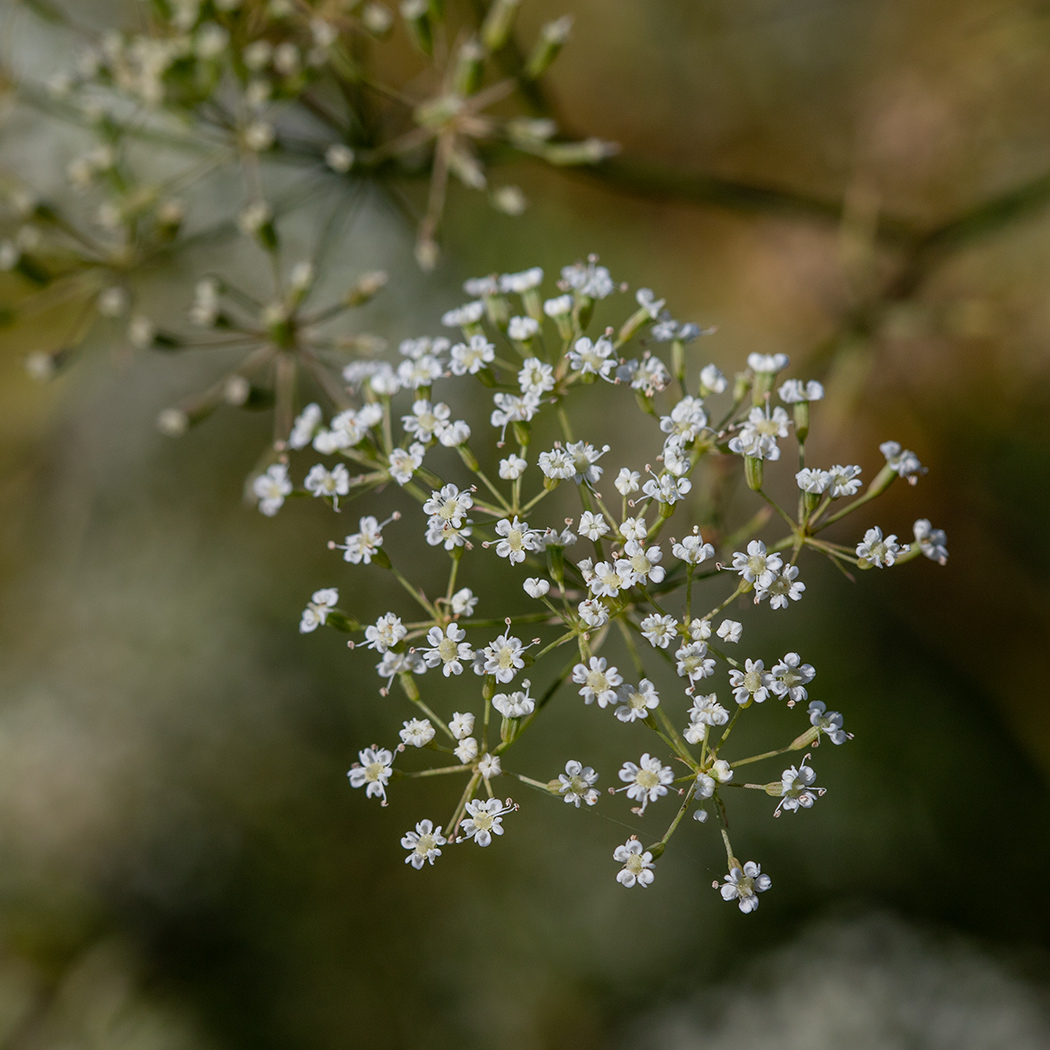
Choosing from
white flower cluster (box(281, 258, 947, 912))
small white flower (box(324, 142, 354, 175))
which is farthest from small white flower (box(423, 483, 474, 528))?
small white flower (box(324, 142, 354, 175))

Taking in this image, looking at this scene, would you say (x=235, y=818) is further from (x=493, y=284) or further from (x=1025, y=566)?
(x=1025, y=566)

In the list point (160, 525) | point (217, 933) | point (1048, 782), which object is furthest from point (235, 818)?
point (1048, 782)

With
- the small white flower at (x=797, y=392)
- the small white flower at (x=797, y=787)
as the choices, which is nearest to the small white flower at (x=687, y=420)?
the small white flower at (x=797, y=392)

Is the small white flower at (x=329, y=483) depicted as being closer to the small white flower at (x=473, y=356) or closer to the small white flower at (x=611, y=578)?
the small white flower at (x=473, y=356)

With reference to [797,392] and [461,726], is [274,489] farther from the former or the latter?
[797,392]

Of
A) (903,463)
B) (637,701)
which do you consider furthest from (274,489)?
(903,463)

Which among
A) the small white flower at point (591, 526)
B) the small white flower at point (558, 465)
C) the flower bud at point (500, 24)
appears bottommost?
the small white flower at point (591, 526)
